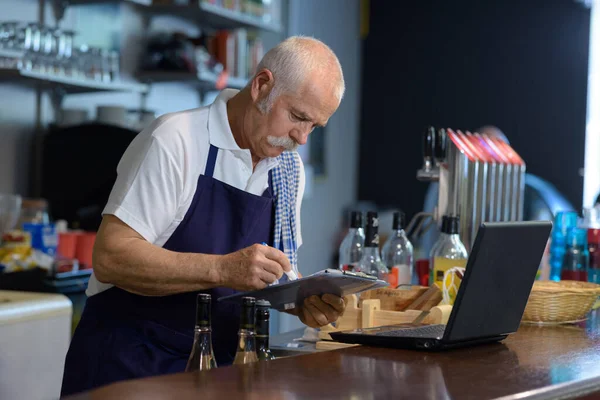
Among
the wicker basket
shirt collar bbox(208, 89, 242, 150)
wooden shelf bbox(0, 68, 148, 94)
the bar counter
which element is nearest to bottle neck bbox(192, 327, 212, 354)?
the bar counter

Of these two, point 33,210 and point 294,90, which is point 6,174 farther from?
point 294,90

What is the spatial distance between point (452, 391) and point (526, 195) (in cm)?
628

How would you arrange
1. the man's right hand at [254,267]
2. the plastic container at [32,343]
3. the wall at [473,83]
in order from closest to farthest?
the man's right hand at [254,267] < the plastic container at [32,343] < the wall at [473,83]

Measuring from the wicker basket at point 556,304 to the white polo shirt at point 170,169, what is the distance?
84cm

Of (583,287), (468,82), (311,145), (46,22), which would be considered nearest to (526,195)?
(468,82)

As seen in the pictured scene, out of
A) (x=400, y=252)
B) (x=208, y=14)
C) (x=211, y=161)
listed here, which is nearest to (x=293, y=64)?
(x=211, y=161)

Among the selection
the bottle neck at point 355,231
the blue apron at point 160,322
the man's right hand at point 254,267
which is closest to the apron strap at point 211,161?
the blue apron at point 160,322

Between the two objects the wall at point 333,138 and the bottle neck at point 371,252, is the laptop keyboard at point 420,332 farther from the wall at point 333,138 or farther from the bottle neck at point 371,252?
the wall at point 333,138

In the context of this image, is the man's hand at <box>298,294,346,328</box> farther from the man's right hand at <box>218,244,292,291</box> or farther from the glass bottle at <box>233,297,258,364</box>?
the glass bottle at <box>233,297,258,364</box>

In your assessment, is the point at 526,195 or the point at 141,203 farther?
the point at 526,195

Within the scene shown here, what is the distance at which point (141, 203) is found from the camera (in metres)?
2.29

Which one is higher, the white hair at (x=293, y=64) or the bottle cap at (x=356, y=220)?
the white hair at (x=293, y=64)

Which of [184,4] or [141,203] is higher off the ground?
[184,4]

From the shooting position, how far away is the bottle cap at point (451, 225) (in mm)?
2869
